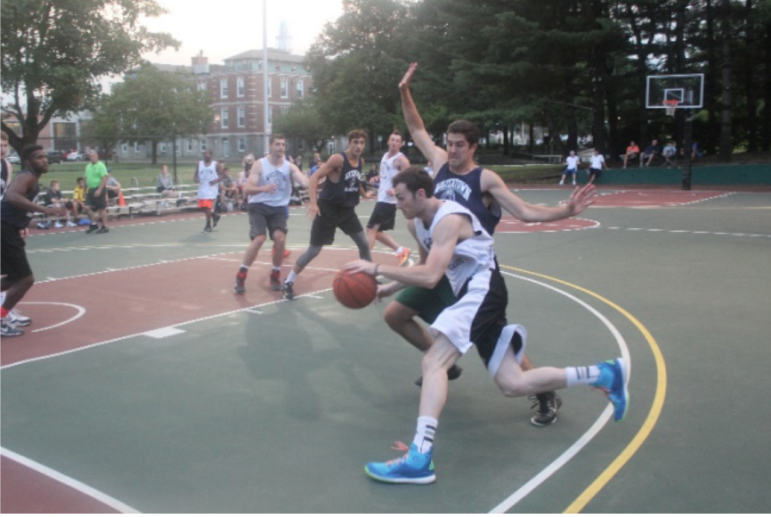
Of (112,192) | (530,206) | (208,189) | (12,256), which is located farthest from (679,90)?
(12,256)

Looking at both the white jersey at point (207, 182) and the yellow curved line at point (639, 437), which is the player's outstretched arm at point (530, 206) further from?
the white jersey at point (207, 182)

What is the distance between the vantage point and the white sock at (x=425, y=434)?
4.21 meters

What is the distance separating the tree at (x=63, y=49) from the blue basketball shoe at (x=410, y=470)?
23.6 meters

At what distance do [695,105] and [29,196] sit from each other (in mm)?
27838

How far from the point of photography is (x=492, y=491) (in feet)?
13.5

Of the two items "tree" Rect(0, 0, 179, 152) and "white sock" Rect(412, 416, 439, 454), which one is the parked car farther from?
"white sock" Rect(412, 416, 439, 454)

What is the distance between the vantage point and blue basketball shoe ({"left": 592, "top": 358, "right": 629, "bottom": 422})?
4.61 meters

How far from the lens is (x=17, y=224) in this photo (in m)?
7.51

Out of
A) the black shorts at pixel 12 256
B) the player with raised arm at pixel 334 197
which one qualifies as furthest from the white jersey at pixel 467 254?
the player with raised arm at pixel 334 197

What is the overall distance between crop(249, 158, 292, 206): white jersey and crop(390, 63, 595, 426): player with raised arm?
4.52 meters

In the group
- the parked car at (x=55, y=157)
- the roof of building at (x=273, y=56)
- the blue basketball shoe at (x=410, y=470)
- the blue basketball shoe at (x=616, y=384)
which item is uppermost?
the roof of building at (x=273, y=56)

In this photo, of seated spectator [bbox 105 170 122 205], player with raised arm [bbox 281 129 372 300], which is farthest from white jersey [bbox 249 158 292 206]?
seated spectator [bbox 105 170 122 205]

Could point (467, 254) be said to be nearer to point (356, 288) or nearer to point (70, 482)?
point (356, 288)

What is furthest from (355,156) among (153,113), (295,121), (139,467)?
(295,121)
